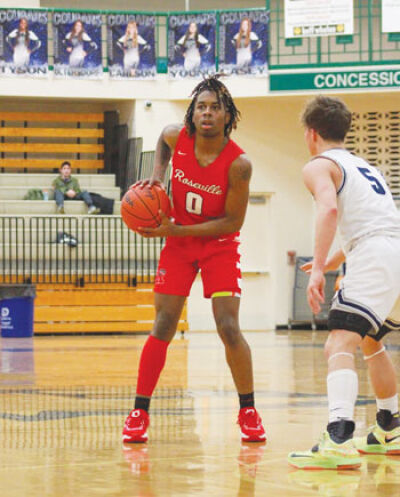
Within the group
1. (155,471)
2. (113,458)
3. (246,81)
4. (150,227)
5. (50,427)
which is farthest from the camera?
(246,81)

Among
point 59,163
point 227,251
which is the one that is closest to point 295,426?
point 227,251

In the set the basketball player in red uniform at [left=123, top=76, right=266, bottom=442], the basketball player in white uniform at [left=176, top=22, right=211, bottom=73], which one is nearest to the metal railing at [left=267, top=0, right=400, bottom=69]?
the basketball player in white uniform at [left=176, top=22, right=211, bottom=73]

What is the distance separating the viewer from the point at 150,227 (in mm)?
5289

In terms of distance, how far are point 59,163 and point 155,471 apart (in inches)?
630

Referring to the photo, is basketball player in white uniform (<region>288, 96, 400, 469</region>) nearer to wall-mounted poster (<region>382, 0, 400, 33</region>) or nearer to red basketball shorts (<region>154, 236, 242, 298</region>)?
red basketball shorts (<region>154, 236, 242, 298</region>)

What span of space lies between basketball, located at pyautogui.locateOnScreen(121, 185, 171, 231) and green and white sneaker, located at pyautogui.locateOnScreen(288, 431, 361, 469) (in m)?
1.51

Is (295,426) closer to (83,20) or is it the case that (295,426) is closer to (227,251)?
(227,251)

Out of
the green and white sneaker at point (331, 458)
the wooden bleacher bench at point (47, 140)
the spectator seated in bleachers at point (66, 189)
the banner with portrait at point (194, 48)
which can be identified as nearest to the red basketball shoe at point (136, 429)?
the green and white sneaker at point (331, 458)

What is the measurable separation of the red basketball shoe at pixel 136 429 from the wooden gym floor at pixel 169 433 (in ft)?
0.19

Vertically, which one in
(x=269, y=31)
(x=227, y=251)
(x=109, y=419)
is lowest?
(x=109, y=419)

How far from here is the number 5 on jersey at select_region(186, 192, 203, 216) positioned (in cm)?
545

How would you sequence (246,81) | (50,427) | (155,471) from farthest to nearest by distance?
(246,81) < (50,427) < (155,471)

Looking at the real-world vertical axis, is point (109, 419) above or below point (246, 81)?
below

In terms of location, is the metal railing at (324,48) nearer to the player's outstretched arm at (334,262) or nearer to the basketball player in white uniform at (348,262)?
the player's outstretched arm at (334,262)
